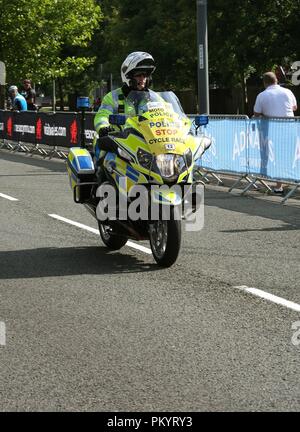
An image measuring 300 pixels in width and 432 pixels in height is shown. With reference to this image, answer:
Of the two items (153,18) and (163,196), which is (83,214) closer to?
(163,196)

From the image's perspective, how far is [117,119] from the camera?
7.89 metres

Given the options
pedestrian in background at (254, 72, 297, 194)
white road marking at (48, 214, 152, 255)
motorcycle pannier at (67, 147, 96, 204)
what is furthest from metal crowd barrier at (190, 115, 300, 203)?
motorcycle pannier at (67, 147, 96, 204)

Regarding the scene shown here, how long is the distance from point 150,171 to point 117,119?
55 cm

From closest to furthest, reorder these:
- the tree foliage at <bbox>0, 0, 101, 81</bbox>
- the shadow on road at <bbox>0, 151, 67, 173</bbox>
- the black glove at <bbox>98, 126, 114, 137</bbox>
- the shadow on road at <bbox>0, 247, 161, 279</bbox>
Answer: the shadow on road at <bbox>0, 247, 161, 279</bbox>, the black glove at <bbox>98, 126, 114, 137</bbox>, the shadow on road at <bbox>0, 151, 67, 173</bbox>, the tree foliage at <bbox>0, 0, 101, 81</bbox>

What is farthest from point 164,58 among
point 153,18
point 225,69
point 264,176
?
point 264,176

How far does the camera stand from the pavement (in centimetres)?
472

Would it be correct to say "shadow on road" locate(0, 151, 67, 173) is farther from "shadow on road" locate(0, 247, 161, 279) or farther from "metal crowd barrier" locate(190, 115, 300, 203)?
"shadow on road" locate(0, 247, 161, 279)

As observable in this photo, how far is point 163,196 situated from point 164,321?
1.71 m

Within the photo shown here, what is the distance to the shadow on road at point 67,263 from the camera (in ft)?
26.4

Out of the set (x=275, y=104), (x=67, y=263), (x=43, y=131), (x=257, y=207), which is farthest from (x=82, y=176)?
(x=43, y=131)

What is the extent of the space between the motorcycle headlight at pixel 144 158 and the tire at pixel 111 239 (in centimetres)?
127

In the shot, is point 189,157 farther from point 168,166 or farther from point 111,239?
point 111,239

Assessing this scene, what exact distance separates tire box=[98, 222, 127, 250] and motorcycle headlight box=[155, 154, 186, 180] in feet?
4.44

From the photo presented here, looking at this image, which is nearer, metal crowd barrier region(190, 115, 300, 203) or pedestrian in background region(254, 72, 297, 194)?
metal crowd barrier region(190, 115, 300, 203)
